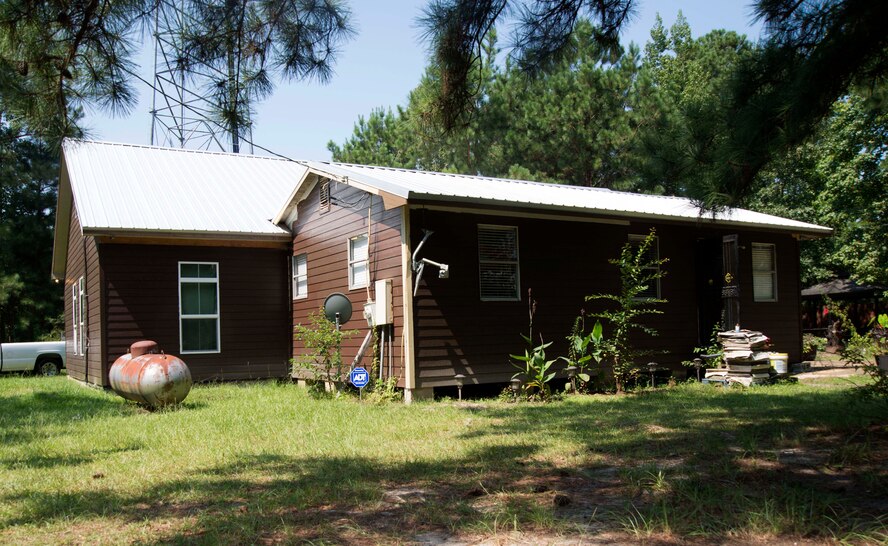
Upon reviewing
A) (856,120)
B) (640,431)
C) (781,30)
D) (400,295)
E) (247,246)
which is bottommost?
(640,431)

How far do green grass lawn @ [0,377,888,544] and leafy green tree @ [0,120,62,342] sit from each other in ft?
71.5

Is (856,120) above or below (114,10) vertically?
above

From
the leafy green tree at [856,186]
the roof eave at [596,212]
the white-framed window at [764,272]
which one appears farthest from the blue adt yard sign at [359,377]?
the leafy green tree at [856,186]

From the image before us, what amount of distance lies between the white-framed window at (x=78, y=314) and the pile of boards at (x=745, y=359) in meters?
12.6

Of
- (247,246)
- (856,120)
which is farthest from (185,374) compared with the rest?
(856,120)

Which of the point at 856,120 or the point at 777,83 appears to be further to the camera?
the point at 856,120

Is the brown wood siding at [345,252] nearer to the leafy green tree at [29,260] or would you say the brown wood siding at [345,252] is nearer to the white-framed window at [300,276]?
the white-framed window at [300,276]

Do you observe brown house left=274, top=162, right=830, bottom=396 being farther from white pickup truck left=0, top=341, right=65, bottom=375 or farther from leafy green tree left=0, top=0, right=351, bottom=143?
white pickup truck left=0, top=341, right=65, bottom=375

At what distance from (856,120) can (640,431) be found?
61.1 ft

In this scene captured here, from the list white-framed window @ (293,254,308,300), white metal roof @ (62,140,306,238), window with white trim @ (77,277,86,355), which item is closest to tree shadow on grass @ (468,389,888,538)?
white-framed window @ (293,254,308,300)

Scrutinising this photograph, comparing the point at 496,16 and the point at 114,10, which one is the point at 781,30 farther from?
the point at 114,10

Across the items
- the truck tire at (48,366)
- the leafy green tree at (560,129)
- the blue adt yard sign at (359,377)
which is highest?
the leafy green tree at (560,129)

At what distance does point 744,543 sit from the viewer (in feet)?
12.4

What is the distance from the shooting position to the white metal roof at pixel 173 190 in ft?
44.9
